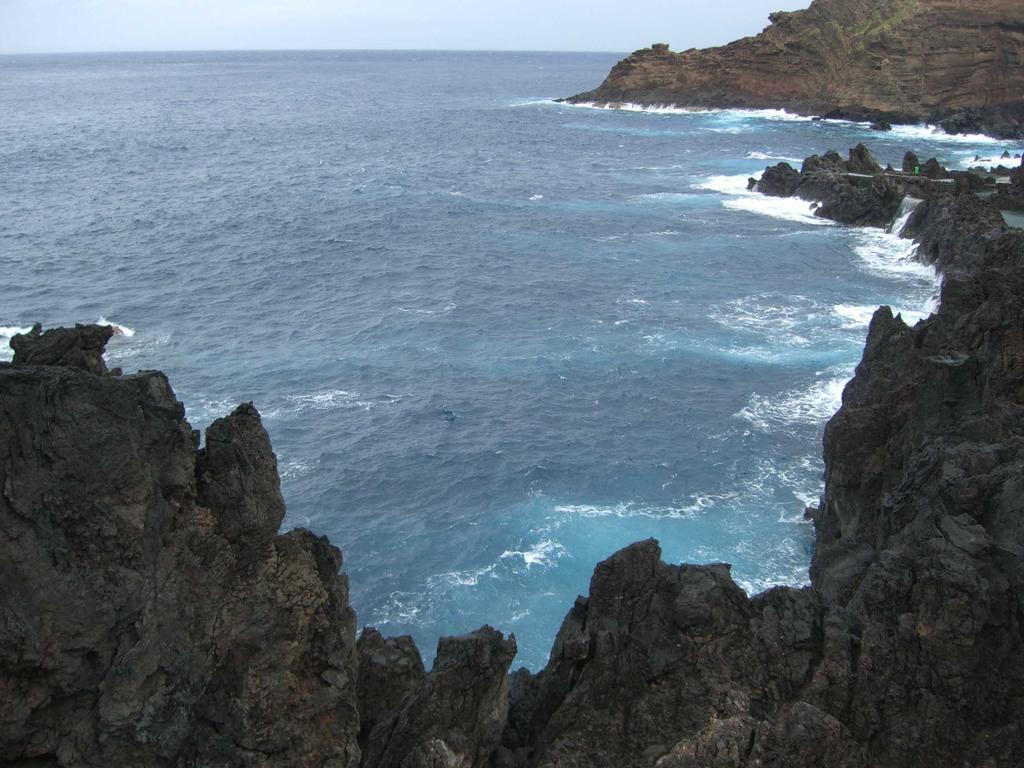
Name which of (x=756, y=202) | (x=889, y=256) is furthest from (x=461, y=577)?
(x=756, y=202)

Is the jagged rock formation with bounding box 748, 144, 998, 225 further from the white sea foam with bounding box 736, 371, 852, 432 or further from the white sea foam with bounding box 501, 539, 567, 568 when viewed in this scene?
the white sea foam with bounding box 501, 539, 567, 568

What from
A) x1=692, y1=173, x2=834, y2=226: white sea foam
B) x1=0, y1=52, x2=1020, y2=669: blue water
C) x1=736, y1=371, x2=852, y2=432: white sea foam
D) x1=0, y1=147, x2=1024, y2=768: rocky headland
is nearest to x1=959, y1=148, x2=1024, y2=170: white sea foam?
x1=0, y1=52, x2=1020, y2=669: blue water

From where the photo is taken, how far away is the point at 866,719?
1702cm

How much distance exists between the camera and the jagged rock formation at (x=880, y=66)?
141 m

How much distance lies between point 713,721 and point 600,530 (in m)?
20.4

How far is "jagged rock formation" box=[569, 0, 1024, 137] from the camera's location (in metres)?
141

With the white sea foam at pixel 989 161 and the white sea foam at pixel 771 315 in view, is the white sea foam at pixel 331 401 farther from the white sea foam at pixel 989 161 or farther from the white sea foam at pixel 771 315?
the white sea foam at pixel 989 161

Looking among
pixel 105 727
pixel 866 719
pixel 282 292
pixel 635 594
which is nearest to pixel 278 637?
pixel 105 727

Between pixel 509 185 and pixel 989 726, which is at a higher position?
pixel 509 185

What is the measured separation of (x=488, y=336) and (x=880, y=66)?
131365 millimetres

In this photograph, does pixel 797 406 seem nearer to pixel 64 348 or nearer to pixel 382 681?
pixel 382 681

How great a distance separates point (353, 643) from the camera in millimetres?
17609

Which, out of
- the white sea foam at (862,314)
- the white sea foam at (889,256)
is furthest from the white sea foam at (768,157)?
the white sea foam at (862,314)

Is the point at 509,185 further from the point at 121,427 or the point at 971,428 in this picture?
the point at 121,427
